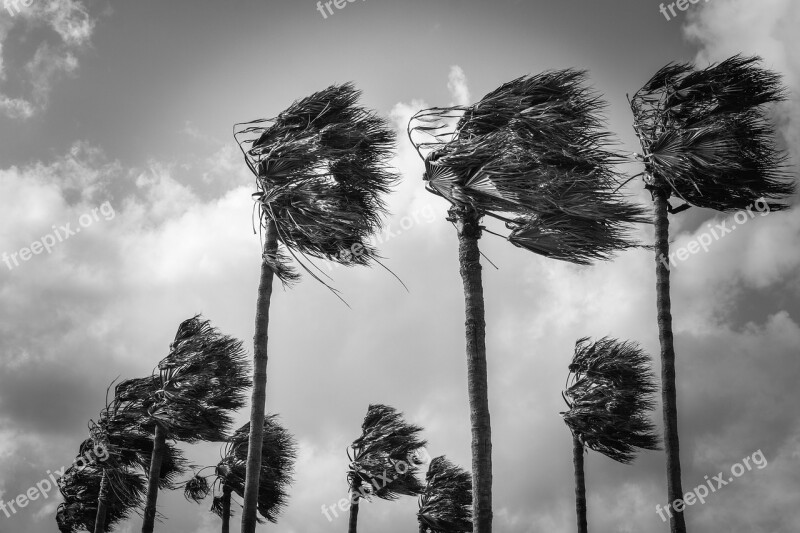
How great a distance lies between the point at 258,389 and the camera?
15062mm

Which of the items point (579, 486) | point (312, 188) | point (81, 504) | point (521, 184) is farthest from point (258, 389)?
point (81, 504)

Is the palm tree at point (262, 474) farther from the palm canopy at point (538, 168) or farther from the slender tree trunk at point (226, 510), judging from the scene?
the palm canopy at point (538, 168)

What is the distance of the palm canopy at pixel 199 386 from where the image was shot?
2211cm

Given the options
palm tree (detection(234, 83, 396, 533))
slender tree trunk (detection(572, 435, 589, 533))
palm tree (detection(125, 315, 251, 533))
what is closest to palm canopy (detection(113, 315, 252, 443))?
palm tree (detection(125, 315, 251, 533))

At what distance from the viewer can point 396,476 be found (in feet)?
83.9

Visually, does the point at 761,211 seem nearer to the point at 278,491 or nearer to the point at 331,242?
the point at 331,242

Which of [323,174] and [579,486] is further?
[579,486]

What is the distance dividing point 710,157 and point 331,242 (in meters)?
9.32

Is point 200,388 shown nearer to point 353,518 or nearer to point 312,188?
point 353,518

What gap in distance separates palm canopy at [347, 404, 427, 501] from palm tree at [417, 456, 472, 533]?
4.23ft

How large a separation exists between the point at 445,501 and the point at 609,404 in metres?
9.92

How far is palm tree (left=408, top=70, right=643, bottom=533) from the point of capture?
1052 cm

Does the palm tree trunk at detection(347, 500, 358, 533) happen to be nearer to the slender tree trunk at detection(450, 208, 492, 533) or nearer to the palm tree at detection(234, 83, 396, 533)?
the palm tree at detection(234, 83, 396, 533)

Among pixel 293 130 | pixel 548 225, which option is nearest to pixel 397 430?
pixel 293 130
